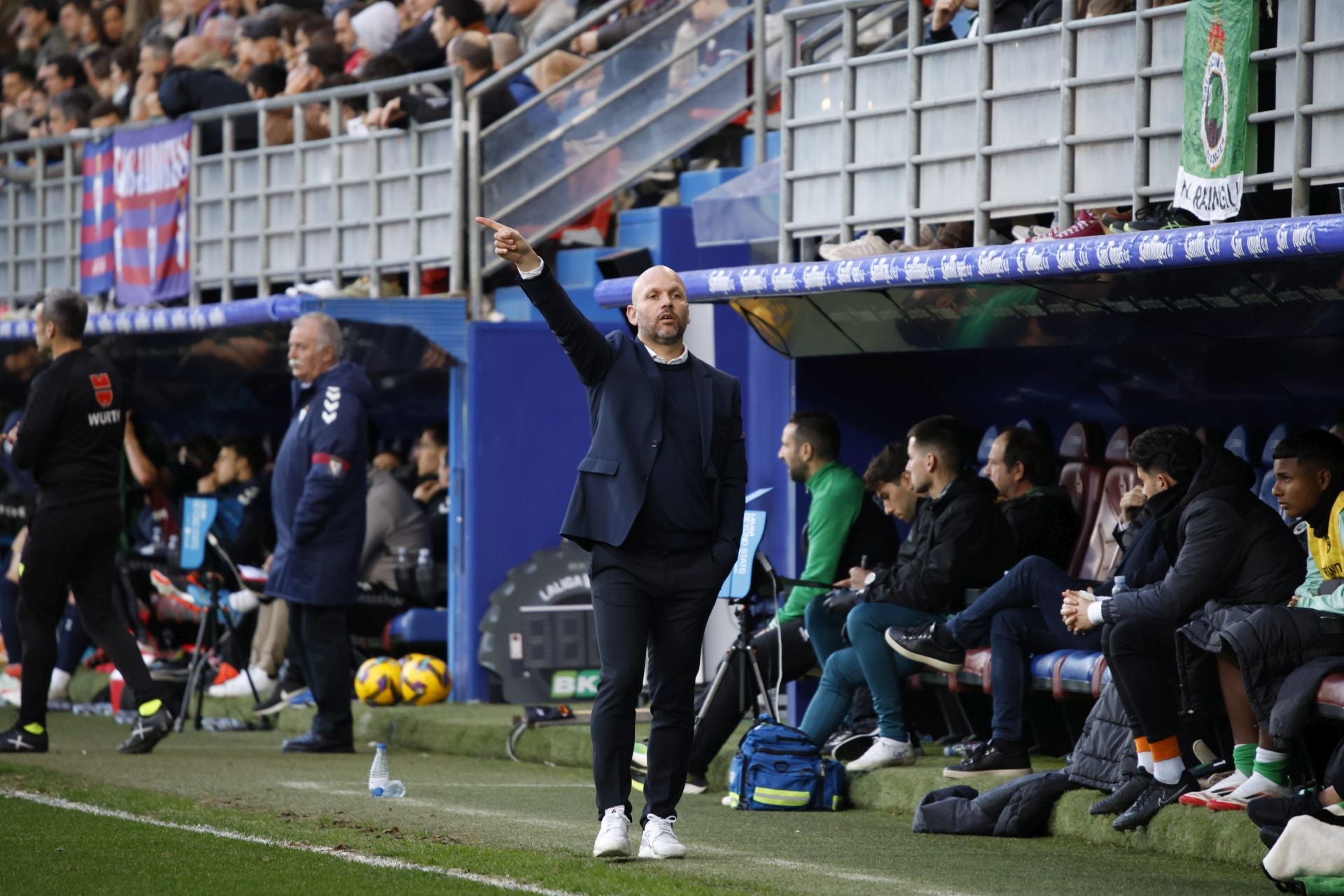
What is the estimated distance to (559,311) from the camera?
7098 millimetres

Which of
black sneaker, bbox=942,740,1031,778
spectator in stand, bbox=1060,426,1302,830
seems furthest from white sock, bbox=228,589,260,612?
spectator in stand, bbox=1060,426,1302,830

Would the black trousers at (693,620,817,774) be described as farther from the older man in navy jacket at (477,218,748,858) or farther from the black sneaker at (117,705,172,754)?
the black sneaker at (117,705,172,754)

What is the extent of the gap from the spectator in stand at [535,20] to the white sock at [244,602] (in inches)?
158

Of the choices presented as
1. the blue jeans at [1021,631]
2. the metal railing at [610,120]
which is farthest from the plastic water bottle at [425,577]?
the blue jeans at [1021,631]

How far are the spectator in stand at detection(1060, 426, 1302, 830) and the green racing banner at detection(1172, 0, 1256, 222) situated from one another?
1.01 meters

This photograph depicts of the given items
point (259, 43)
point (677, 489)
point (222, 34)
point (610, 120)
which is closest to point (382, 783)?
point (677, 489)

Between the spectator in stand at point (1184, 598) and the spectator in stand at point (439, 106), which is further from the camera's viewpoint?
the spectator in stand at point (439, 106)

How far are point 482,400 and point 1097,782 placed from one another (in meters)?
5.60

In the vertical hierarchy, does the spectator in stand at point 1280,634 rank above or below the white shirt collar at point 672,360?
below

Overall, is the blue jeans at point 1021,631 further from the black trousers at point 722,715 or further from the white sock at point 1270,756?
the white sock at point 1270,756

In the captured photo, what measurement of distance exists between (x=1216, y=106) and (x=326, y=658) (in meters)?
5.04

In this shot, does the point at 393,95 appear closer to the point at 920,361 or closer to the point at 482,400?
the point at 482,400

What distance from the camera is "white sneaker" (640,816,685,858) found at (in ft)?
23.9

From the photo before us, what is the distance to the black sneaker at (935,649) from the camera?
9.47 m
